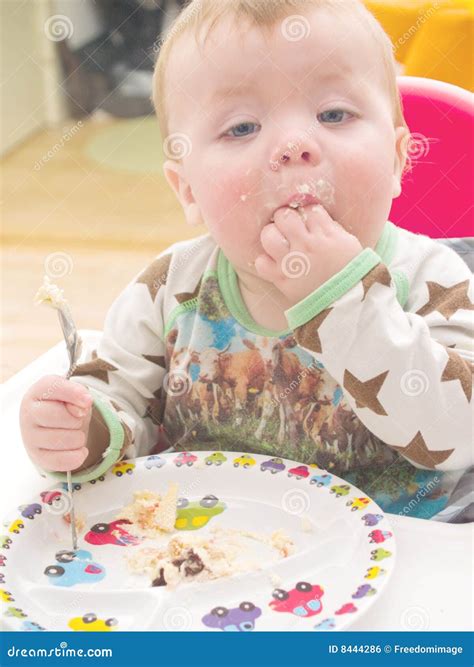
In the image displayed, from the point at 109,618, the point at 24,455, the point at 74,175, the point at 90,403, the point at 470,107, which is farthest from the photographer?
the point at 74,175

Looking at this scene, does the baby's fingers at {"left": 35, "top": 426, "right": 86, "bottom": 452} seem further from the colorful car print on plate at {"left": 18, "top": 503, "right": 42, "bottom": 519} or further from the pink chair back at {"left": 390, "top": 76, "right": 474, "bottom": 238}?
the pink chair back at {"left": 390, "top": 76, "right": 474, "bottom": 238}

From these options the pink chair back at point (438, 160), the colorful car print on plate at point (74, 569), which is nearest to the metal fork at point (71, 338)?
the colorful car print on plate at point (74, 569)

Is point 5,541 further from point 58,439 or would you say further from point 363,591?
point 363,591

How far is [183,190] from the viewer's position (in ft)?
3.21

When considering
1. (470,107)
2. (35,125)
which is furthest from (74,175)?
(470,107)

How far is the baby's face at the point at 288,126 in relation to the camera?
800 millimetres

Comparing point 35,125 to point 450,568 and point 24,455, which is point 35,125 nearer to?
point 24,455

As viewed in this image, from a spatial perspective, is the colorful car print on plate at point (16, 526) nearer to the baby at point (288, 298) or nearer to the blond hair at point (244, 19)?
the baby at point (288, 298)

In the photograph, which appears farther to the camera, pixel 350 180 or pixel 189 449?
pixel 189 449

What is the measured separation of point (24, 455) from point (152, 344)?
18 centimetres

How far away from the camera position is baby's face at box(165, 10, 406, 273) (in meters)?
0.80

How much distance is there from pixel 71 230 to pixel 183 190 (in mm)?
2231

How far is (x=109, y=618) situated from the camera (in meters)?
0.71

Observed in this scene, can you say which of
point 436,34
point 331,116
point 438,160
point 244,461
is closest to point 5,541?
point 244,461
